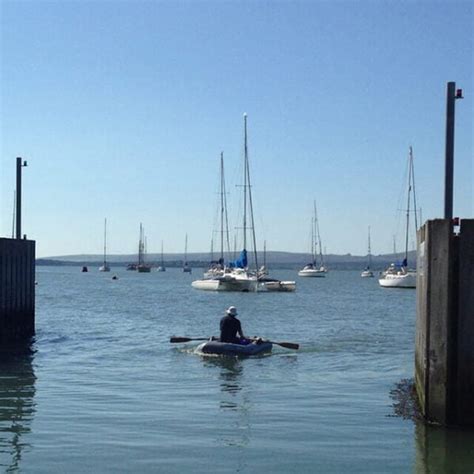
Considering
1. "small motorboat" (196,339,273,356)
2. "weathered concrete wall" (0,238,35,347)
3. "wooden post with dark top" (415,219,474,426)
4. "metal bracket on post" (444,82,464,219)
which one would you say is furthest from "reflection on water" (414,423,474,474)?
"weathered concrete wall" (0,238,35,347)

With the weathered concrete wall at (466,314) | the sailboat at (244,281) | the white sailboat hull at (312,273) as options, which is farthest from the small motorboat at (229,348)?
the white sailboat hull at (312,273)

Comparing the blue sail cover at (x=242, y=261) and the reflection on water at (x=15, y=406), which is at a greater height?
the blue sail cover at (x=242, y=261)

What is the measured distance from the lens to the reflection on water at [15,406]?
1270 centimetres

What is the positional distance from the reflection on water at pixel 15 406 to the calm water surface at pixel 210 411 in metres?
0.03

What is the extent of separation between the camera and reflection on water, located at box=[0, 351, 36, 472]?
12695mm

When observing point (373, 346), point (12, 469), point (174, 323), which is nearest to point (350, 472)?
point (12, 469)

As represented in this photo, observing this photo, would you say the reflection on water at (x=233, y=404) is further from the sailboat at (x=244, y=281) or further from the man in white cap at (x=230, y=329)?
the sailboat at (x=244, y=281)

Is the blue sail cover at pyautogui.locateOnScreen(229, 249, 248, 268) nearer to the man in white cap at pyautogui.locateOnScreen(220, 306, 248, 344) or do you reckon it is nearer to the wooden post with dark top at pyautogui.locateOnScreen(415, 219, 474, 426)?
the man in white cap at pyautogui.locateOnScreen(220, 306, 248, 344)

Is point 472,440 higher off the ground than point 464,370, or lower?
lower

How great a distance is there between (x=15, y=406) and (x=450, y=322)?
28.0 ft

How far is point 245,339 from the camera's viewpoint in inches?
992

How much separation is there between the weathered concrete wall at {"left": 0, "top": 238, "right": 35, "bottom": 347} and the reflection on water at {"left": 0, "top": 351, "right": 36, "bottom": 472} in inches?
67.4

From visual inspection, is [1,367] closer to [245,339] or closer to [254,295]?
[245,339]

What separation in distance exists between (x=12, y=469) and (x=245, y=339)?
1377 cm
